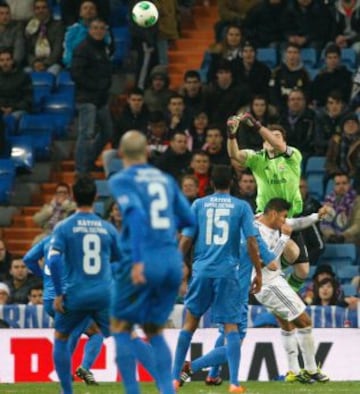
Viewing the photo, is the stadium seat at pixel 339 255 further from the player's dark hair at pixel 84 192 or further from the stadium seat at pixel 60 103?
the player's dark hair at pixel 84 192

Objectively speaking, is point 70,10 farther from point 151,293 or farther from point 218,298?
point 151,293

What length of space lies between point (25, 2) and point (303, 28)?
4.36 metres

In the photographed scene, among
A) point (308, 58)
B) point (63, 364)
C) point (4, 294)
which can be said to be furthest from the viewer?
point (308, 58)

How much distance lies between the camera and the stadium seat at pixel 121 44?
26.5 meters

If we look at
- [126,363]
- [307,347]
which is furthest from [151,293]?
[307,347]

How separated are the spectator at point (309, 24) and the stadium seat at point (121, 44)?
262 centimetres

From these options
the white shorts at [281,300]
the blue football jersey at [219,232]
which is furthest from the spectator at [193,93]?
the blue football jersey at [219,232]

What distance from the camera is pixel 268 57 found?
83.5 feet

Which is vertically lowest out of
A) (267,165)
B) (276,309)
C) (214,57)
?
(276,309)

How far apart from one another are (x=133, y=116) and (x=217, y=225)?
8.36m

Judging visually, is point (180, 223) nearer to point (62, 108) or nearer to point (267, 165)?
point (267, 165)

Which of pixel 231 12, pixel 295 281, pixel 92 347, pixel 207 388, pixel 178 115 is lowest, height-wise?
pixel 207 388

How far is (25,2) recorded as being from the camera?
86.9ft

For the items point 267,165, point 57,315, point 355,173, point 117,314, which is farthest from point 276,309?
point 355,173
